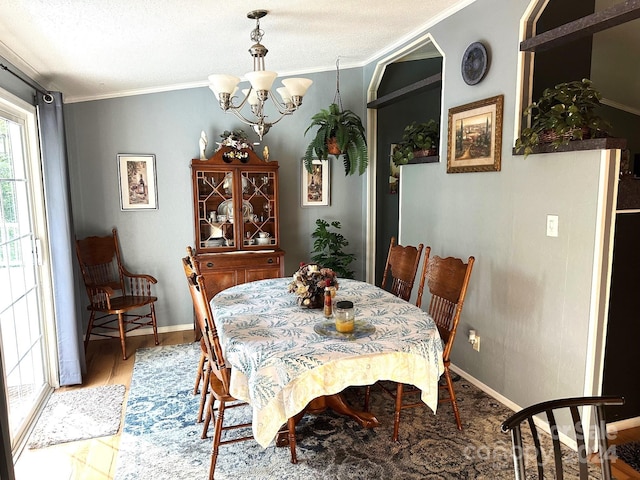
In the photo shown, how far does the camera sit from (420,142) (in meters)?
3.53

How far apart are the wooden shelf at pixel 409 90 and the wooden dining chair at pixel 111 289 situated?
2725mm

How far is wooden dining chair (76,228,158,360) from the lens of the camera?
12.5 ft

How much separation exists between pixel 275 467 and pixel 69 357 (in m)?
1.86

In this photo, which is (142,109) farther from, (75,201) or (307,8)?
(307,8)

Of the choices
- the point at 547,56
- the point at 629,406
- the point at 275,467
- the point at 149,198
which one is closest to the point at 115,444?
the point at 275,467

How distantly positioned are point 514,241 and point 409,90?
173 cm

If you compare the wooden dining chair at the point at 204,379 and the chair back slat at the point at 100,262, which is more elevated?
the chair back slat at the point at 100,262

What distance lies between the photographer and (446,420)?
2648mm

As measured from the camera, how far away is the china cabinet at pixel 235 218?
4.02 metres

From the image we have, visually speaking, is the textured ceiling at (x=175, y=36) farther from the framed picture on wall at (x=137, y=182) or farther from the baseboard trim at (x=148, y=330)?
the baseboard trim at (x=148, y=330)

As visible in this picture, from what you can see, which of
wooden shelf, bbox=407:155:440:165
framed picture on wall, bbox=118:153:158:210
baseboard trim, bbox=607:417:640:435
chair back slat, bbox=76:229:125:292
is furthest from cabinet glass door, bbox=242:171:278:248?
baseboard trim, bbox=607:417:640:435

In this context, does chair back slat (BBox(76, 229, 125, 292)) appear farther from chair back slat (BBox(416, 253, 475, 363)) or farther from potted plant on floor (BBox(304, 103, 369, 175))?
chair back slat (BBox(416, 253, 475, 363))

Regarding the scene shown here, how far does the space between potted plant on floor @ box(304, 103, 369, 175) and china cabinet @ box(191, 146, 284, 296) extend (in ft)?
1.56

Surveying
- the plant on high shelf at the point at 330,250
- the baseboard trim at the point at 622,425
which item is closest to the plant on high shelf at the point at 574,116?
the baseboard trim at the point at 622,425
